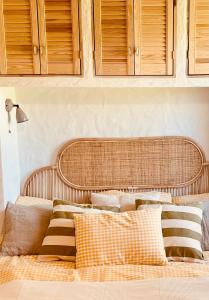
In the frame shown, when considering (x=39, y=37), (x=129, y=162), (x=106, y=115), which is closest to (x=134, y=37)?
(x=39, y=37)

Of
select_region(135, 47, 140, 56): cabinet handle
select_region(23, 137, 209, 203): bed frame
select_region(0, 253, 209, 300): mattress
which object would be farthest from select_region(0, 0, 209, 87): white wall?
select_region(0, 253, 209, 300): mattress

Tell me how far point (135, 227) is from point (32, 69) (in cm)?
120

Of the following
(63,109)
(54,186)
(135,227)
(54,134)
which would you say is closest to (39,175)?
(54,186)

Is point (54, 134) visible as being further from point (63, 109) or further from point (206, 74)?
point (206, 74)

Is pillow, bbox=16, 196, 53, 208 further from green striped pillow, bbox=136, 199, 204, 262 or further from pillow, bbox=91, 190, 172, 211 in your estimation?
green striped pillow, bbox=136, 199, 204, 262

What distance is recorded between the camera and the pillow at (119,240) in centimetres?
227

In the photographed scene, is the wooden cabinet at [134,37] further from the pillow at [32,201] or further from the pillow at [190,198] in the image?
the pillow at [32,201]

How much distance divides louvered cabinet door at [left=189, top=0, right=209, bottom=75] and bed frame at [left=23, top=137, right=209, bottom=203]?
66 centimetres

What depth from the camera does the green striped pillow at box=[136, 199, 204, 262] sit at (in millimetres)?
2318

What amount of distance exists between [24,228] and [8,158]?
517 mm

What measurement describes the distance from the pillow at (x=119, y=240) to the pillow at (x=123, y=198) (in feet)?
0.98

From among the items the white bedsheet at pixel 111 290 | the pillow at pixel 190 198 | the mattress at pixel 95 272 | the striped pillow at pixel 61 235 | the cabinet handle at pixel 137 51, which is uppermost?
the cabinet handle at pixel 137 51

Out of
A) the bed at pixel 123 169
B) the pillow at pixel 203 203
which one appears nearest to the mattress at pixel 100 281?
the pillow at pixel 203 203

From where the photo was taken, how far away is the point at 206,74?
8.27ft
